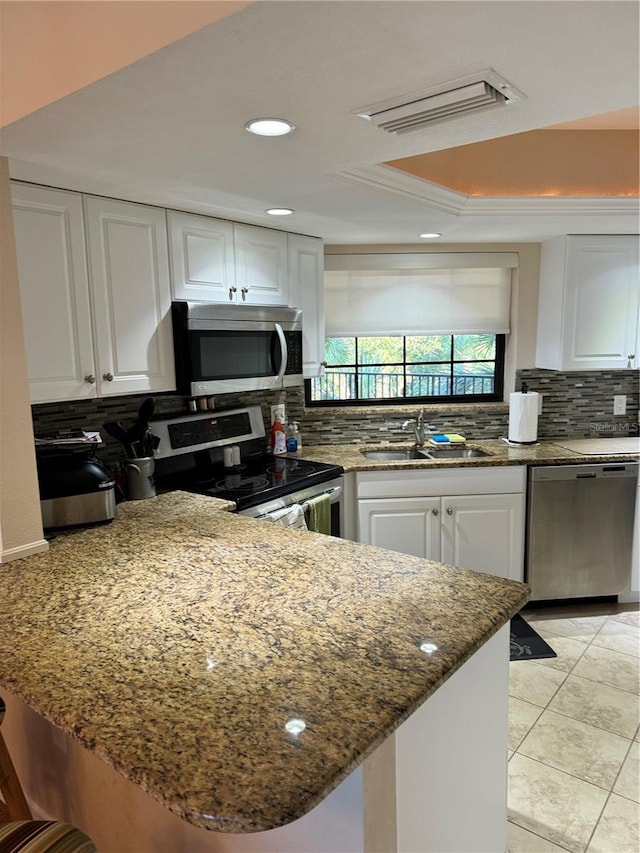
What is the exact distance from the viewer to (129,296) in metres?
2.27

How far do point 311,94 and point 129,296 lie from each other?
1271 mm

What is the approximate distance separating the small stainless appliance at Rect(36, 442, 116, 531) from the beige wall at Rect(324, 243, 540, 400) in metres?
2.17

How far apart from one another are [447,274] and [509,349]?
2.13 ft

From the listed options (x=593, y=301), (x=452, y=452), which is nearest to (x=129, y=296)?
(x=452, y=452)

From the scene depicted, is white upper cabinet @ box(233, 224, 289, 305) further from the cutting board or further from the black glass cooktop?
the cutting board

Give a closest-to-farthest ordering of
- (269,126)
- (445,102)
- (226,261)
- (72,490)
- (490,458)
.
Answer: (445,102) < (269,126) < (72,490) < (226,261) < (490,458)

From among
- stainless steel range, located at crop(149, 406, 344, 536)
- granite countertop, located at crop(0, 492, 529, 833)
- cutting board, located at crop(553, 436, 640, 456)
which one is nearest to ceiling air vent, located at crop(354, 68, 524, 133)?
granite countertop, located at crop(0, 492, 529, 833)

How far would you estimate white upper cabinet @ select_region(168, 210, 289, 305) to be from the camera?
2443mm

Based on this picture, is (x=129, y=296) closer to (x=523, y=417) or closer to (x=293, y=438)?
(x=293, y=438)

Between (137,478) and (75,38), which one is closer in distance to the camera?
(75,38)

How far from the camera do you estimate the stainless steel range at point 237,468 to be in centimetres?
257

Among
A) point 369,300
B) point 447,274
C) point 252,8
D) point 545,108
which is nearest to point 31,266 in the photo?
point 252,8

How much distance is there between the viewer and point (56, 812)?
1.65 m

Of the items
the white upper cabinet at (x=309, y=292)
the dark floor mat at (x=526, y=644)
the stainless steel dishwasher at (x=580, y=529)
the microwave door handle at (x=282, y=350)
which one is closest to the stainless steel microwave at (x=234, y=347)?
the microwave door handle at (x=282, y=350)
